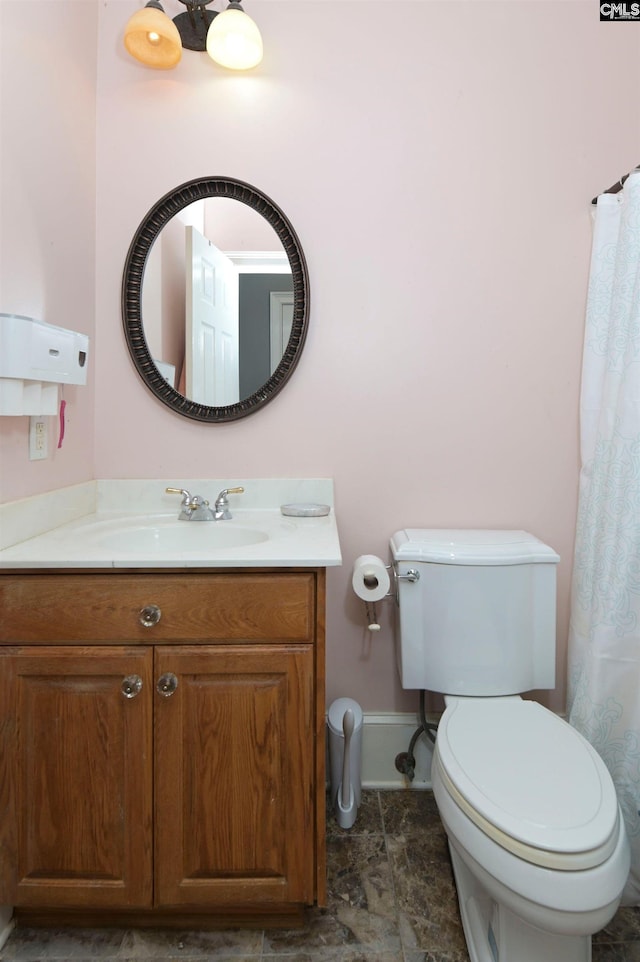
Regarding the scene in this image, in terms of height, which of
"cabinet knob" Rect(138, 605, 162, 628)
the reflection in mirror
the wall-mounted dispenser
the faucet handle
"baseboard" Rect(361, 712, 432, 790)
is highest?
the reflection in mirror

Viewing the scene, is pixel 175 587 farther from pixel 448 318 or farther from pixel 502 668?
pixel 448 318

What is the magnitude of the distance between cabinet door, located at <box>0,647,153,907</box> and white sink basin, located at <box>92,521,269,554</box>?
0.38 meters

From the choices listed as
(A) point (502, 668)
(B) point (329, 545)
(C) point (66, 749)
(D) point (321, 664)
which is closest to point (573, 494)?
(A) point (502, 668)

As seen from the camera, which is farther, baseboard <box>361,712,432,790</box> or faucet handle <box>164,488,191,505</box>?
baseboard <box>361,712,432,790</box>

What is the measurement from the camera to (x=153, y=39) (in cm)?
142

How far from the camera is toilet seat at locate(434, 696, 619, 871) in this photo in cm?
88

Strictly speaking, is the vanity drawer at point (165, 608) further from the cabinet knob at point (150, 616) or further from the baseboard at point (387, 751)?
the baseboard at point (387, 751)

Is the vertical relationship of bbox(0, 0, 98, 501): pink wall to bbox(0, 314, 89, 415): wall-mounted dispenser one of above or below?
above

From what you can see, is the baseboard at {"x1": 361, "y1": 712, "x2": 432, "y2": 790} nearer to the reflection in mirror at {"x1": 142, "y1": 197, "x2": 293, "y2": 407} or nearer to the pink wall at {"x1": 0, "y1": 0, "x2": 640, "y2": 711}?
the pink wall at {"x1": 0, "y1": 0, "x2": 640, "y2": 711}

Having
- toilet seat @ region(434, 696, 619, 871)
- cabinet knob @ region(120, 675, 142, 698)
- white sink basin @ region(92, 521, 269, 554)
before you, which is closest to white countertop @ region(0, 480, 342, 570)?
white sink basin @ region(92, 521, 269, 554)

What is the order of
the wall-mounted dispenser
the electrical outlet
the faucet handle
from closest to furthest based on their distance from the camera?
the wall-mounted dispenser
the electrical outlet
the faucet handle

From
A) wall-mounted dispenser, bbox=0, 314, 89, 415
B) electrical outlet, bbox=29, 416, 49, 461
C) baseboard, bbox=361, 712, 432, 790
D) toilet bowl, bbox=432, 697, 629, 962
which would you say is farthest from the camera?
baseboard, bbox=361, 712, 432, 790

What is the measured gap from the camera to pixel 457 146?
156 centimetres
